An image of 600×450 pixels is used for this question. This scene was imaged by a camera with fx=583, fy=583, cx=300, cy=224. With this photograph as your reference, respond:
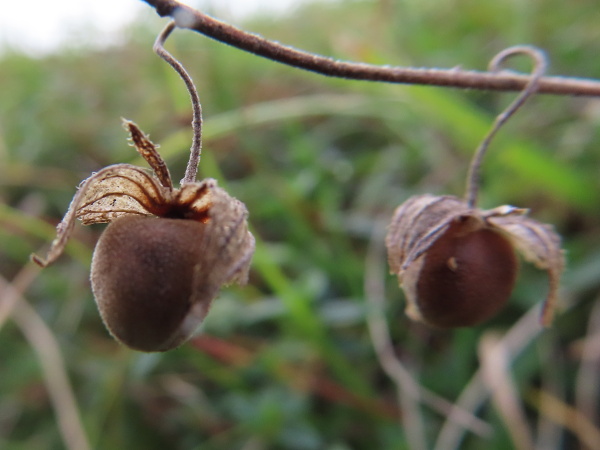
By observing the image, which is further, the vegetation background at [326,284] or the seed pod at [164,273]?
the vegetation background at [326,284]

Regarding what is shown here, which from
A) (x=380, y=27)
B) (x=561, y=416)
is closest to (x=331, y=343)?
(x=561, y=416)

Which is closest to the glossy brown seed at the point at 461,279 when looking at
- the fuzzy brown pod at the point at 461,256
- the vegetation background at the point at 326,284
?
the fuzzy brown pod at the point at 461,256

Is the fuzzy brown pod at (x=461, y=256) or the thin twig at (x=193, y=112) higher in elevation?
the thin twig at (x=193, y=112)

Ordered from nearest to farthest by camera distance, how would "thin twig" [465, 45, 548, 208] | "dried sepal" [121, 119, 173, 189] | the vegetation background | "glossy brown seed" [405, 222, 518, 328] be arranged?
"dried sepal" [121, 119, 173, 189] → "glossy brown seed" [405, 222, 518, 328] → "thin twig" [465, 45, 548, 208] → the vegetation background

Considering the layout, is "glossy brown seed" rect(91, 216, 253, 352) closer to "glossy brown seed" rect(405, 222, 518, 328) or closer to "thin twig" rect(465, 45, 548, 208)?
"glossy brown seed" rect(405, 222, 518, 328)

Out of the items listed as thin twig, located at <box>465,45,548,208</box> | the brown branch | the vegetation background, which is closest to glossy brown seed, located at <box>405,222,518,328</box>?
thin twig, located at <box>465,45,548,208</box>

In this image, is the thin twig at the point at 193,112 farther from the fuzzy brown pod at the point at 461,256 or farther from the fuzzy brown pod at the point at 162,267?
the fuzzy brown pod at the point at 461,256

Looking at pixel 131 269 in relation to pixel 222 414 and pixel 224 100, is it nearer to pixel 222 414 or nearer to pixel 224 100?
pixel 222 414
